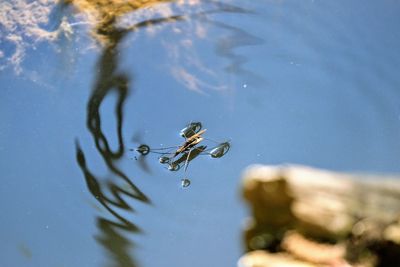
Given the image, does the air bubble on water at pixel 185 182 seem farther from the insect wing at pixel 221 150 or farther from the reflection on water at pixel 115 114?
the insect wing at pixel 221 150

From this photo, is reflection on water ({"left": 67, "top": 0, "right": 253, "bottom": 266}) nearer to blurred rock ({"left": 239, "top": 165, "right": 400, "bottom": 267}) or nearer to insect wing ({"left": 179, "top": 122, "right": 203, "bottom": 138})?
insect wing ({"left": 179, "top": 122, "right": 203, "bottom": 138})

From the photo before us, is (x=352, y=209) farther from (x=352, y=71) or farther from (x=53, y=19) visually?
(x=53, y=19)

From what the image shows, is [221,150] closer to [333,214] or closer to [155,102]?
[155,102]

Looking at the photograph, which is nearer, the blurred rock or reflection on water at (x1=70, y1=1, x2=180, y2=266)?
the blurred rock

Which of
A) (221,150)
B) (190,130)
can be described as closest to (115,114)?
(190,130)

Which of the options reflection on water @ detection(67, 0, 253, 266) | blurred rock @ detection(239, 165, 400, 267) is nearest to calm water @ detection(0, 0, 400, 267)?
reflection on water @ detection(67, 0, 253, 266)

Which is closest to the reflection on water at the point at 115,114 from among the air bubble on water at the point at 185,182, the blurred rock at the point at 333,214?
the air bubble on water at the point at 185,182
